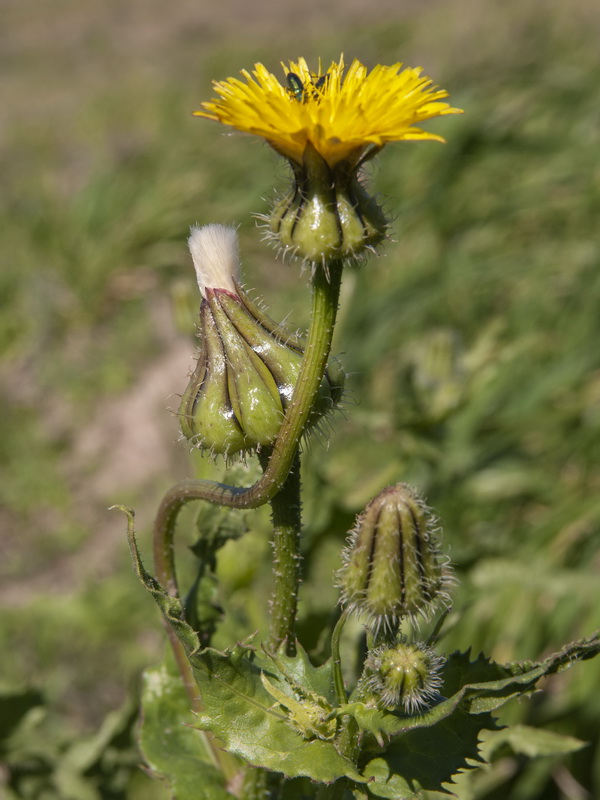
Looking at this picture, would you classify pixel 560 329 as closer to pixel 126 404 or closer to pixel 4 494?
pixel 126 404

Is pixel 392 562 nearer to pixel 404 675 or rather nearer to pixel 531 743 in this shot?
pixel 404 675

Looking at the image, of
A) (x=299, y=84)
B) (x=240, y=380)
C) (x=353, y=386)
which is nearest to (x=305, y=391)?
(x=240, y=380)

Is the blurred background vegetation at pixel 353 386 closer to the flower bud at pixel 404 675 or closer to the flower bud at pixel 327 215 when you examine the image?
the flower bud at pixel 327 215

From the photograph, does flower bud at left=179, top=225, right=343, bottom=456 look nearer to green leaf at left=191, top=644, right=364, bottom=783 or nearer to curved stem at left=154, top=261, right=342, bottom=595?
curved stem at left=154, top=261, right=342, bottom=595

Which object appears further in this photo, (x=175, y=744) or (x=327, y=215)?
(x=175, y=744)

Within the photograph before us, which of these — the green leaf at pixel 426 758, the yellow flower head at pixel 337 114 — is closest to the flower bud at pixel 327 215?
the yellow flower head at pixel 337 114

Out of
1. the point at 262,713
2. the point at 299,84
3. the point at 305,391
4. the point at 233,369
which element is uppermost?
the point at 299,84
